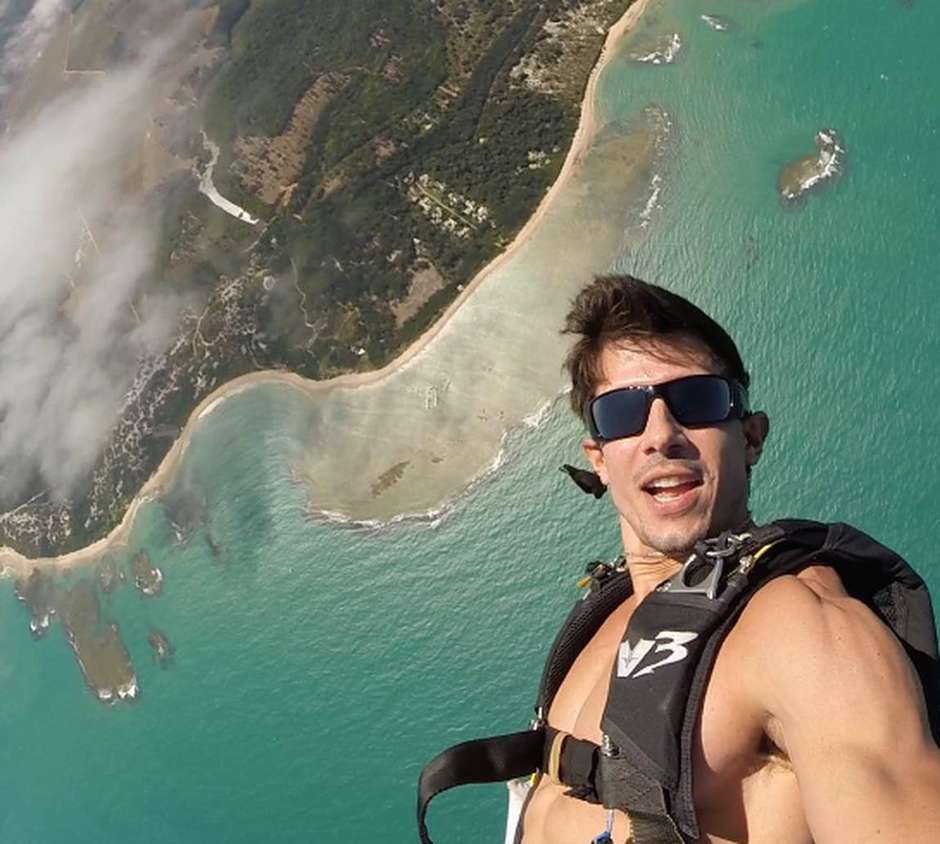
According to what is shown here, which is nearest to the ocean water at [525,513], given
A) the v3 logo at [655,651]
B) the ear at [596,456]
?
the ear at [596,456]

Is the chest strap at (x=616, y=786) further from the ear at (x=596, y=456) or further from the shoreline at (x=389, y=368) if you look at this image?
the shoreline at (x=389, y=368)

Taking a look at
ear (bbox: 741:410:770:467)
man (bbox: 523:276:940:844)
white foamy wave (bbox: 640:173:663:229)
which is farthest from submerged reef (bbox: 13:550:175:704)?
ear (bbox: 741:410:770:467)

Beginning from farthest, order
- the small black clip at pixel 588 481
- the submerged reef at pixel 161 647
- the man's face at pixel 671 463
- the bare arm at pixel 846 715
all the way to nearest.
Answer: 1. the submerged reef at pixel 161 647
2. the small black clip at pixel 588 481
3. the man's face at pixel 671 463
4. the bare arm at pixel 846 715

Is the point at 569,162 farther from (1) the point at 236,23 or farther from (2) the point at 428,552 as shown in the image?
(1) the point at 236,23

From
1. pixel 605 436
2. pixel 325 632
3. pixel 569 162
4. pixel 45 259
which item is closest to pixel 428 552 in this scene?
pixel 325 632

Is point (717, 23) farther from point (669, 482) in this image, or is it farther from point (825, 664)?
point (825, 664)

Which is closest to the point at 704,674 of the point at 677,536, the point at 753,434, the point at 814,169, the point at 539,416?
the point at 677,536

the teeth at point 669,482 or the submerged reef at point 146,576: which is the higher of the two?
the teeth at point 669,482

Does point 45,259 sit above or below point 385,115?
below

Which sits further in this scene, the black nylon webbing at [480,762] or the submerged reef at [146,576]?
the submerged reef at [146,576]
